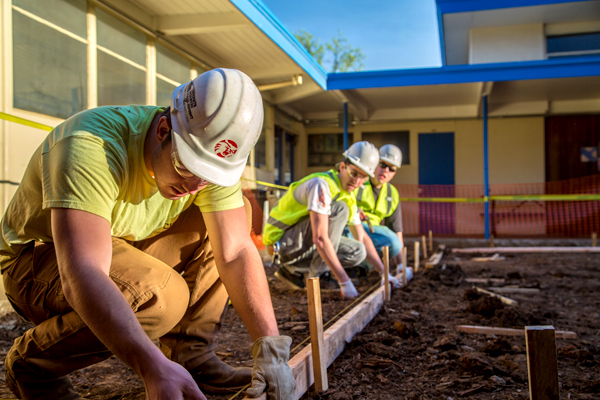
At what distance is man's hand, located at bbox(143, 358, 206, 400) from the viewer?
1.28 m

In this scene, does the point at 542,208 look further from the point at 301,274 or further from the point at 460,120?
the point at 301,274

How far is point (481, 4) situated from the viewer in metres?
10.4

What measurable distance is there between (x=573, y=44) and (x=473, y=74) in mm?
4276

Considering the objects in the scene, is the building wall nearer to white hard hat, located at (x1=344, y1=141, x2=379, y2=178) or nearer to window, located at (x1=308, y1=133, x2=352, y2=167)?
window, located at (x1=308, y1=133, x2=352, y2=167)

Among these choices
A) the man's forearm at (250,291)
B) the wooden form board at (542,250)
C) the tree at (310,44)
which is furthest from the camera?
the tree at (310,44)

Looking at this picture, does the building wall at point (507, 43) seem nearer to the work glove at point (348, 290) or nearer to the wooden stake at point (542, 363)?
the work glove at point (348, 290)

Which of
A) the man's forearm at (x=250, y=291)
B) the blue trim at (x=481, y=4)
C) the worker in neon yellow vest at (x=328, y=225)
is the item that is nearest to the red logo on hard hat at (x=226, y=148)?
the man's forearm at (x=250, y=291)

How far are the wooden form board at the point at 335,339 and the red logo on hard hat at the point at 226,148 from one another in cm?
92

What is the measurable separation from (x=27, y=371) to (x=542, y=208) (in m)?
12.7

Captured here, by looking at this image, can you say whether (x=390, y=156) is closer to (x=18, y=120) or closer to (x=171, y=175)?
(x=18, y=120)

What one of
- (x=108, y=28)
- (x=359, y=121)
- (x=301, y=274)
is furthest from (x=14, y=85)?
(x=359, y=121)

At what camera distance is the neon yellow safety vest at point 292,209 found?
448 cm

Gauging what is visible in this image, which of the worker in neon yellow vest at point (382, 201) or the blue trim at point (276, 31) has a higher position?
the blue trim at point (276, 31)

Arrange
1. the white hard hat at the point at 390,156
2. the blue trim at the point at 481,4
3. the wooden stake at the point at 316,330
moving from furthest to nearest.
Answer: the blue trim at the point at 481,4, the white hard hat at the point at 390,156, the wooden stake at the point at 316,330
